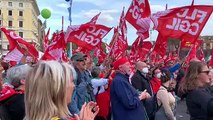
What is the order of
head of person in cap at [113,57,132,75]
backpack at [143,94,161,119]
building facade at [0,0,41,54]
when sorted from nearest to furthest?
1. backpack at [143,94,161,119]
2. head of person in cap at [113,57,132,75]
3. building facade at [0,0,41,54]

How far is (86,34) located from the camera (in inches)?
330

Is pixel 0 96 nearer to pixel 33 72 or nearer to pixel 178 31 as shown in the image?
pixel 33 72

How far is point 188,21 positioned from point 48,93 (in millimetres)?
4850

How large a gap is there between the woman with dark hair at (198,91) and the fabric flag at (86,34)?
15.6ft

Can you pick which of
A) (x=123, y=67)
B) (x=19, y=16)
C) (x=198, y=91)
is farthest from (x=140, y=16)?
(x=19, y=16)

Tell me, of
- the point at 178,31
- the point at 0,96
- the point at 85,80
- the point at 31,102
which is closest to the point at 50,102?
the point at 31,102

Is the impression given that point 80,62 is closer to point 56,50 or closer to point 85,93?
point 85,93

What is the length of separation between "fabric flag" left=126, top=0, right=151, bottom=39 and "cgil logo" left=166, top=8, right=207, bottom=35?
147cm

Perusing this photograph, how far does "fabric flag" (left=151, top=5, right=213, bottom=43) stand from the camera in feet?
20.6

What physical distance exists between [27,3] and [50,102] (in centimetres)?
10334

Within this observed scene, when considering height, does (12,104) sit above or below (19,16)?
below

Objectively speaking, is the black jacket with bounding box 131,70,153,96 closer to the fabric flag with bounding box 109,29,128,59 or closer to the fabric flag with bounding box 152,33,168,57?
the fabric flag with bounding box 152,33,168,57

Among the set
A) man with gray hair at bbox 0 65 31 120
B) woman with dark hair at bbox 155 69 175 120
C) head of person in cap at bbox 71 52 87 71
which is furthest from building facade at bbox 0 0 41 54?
man with gray hair at bbox 0 65 31 120

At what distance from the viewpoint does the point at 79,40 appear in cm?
833
